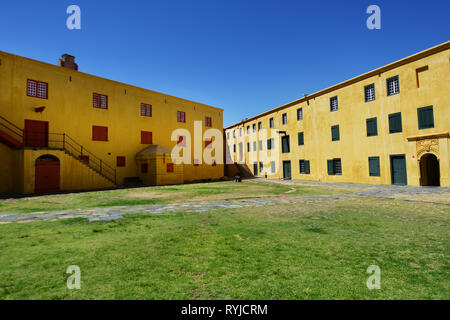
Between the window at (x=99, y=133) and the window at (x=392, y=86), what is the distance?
965 inches

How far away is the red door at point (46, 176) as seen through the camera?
1545cm

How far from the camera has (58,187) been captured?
53.7 feet

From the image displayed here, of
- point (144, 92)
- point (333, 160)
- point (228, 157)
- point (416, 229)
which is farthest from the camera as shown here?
point (228, 157)

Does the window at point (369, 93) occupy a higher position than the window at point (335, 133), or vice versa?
the window at point (369, 93)

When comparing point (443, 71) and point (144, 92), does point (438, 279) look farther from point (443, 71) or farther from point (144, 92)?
point (144, 92)

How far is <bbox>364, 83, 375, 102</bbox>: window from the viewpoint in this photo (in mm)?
19000

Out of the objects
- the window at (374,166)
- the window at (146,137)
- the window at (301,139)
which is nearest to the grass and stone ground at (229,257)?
the window at (374,166)

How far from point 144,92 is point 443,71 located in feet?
82.1

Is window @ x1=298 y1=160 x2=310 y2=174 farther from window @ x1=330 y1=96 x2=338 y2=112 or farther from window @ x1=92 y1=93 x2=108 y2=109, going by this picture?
window @ x1=92 y1=93 x2=108 y2=109

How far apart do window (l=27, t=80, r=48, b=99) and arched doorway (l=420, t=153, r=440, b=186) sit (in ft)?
94.7

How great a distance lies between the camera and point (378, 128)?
727 inches

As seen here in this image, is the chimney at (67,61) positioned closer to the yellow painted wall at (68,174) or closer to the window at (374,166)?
the yellow painted wall at (68,174)

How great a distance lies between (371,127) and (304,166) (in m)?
8.34
